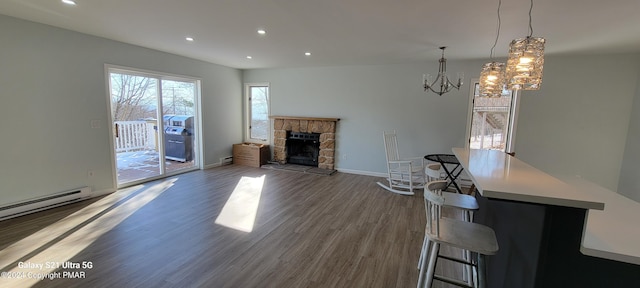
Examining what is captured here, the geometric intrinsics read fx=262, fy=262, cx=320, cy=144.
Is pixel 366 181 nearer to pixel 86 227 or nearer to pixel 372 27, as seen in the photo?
pixel 372 27

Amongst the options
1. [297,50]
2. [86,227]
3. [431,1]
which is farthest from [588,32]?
[86,227]

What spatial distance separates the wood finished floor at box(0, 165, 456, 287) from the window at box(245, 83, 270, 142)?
9.49ft

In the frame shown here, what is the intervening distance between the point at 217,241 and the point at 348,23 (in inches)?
111

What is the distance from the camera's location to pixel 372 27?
313 cm

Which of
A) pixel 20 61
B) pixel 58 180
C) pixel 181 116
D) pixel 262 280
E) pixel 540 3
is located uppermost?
pixel 540 3

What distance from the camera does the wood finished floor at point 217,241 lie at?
7.29ft

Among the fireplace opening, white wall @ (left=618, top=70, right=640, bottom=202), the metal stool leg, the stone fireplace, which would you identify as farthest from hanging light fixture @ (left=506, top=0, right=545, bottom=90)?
the fireplace opening

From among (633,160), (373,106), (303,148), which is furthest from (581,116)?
(303,148)

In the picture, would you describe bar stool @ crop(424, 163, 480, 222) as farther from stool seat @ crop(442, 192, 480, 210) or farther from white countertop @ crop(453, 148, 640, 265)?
white countertop @ crop(453, 148, 640, 265)

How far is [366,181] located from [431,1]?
12.1 ft

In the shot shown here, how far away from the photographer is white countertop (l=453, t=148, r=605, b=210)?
3.93ft

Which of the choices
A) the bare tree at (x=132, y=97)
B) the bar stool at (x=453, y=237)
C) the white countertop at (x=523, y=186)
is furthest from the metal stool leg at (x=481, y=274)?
the bare tree at (x=132, y=97)

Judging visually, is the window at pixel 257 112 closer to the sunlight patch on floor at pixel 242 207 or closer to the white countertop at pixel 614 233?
the sunlight patch on floor at pixel 242 207

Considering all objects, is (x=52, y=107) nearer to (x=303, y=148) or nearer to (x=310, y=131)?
(x=310, y=131)
